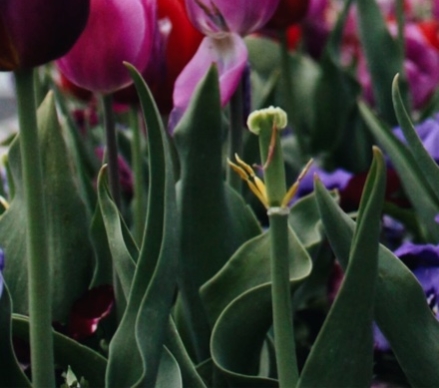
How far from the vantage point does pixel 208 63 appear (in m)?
0.59

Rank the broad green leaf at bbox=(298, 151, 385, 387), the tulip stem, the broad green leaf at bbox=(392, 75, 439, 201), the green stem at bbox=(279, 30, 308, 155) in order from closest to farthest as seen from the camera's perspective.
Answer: the broad green leaf at bbox=(298, 151, 385, 387)
the broad green leaf at bbox=(392, 75, 439, 201)
the tulip stem
the green stem at bbox=(279, 30, 308, 155)

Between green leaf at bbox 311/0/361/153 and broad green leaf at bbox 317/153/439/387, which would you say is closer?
broad green leaf at bbox 317/153/439/387

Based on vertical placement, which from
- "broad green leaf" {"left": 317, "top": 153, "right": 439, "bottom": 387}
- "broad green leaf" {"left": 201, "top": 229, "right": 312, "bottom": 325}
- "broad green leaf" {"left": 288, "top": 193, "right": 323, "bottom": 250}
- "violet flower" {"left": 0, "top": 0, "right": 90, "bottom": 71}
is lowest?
"broad green leaf" {"left": 288, "top": 193, "right": 323, "bottom": 250}

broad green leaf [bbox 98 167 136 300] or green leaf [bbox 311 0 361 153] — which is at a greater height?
broad green leaf [bbox 98 167 136 300]

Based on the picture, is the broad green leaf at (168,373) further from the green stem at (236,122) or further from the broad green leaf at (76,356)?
the green stem at (236,122)

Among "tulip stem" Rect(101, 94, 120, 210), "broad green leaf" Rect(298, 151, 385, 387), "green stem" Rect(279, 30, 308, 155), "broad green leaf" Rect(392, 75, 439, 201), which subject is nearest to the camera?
"broad green leaf" Rect(298, 151, 385, 387)

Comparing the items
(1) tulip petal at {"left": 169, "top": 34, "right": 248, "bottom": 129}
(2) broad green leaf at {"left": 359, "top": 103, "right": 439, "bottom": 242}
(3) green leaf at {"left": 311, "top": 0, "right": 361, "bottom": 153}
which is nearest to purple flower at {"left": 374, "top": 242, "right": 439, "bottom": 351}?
(2) broad green leaf at {"left": 359, "top": 103, "right": 439, "bottom": 242}

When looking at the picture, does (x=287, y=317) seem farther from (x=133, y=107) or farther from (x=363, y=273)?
(x=133, y=107)

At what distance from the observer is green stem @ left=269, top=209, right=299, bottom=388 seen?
1.30ft

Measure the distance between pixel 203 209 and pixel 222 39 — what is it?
0.36 ft

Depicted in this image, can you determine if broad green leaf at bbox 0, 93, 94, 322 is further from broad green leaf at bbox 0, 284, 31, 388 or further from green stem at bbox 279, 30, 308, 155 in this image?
green stem at bbox 279, 30, 308, 155

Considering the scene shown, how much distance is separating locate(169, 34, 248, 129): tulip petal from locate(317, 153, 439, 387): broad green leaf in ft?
0.48

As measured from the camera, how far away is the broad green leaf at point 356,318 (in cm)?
39

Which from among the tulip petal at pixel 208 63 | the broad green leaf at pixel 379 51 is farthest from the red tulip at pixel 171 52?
the broad green leaf at pixel 379 51
